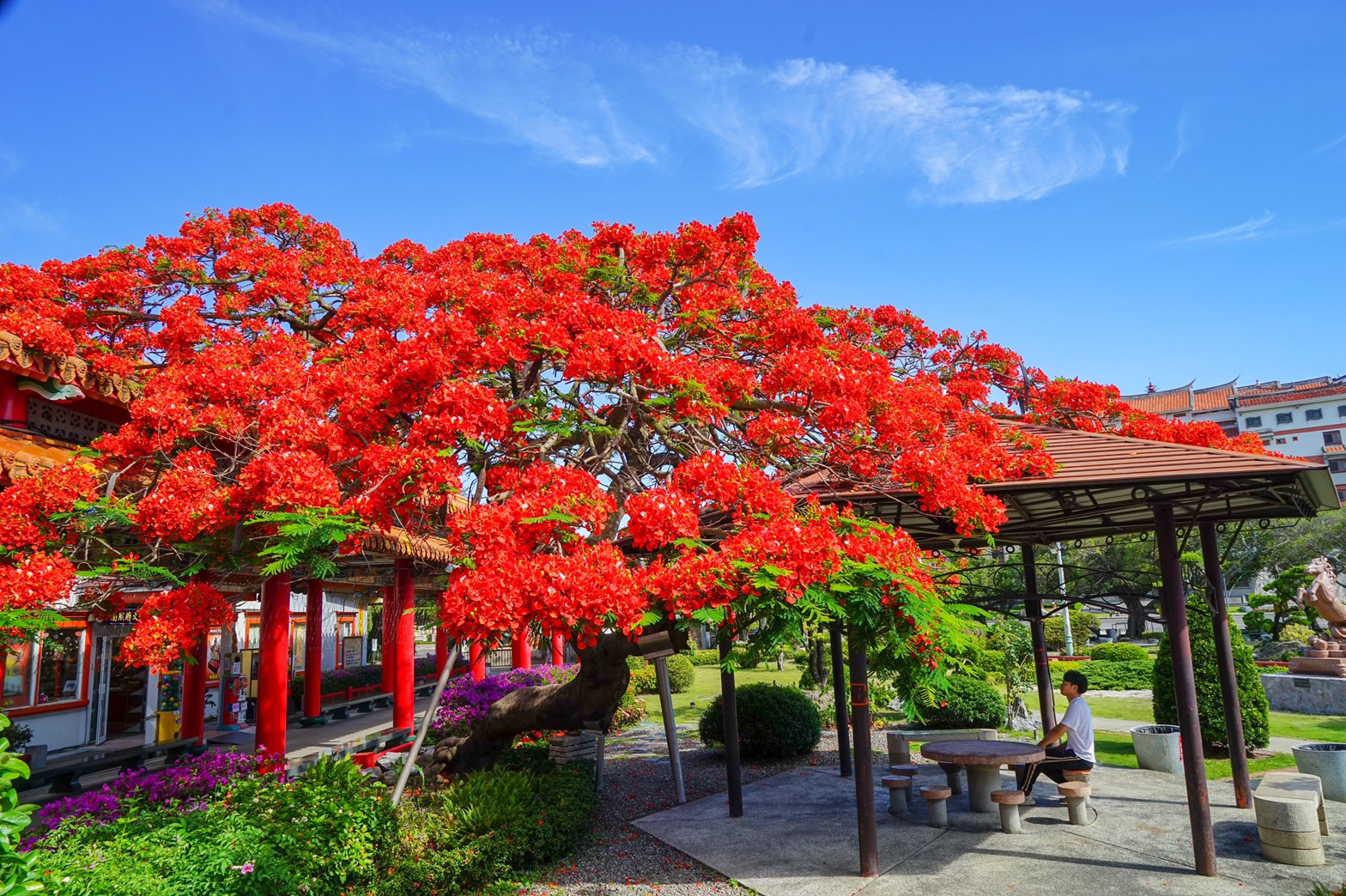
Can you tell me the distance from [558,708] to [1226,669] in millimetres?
7939

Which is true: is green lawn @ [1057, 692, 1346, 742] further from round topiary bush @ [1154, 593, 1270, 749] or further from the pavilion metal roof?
the pavilion metal roof

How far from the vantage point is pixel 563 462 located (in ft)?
29.5

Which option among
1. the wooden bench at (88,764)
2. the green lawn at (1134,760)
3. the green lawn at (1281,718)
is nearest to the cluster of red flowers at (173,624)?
the wooden bench at (88,764)

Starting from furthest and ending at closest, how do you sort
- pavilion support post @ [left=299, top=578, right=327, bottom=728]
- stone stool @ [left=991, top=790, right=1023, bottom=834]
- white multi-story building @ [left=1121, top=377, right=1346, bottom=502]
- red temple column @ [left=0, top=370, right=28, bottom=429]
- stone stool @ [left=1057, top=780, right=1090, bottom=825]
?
white multi-story building @ [left=1121, top=377, right=1346, bottom=502]
pavilion support post @ [left=299, top=578, right=327, bottom=728]
red temple column @ [left=0, top=370, right=28, bottom=429]
stone stool @ [left=1057, top=780, right=1090, bottom=825]
stone stool @ [left=991, top=790, right=1023, bottom=834]

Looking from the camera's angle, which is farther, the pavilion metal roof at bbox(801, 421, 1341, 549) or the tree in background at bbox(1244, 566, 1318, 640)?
the tree in background at bbox(1244, 566, 1318, 640)

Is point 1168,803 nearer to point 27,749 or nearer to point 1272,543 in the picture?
point 27,749

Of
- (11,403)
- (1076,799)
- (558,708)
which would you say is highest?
(11,403)

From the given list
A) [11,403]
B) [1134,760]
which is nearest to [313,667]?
[11,403]

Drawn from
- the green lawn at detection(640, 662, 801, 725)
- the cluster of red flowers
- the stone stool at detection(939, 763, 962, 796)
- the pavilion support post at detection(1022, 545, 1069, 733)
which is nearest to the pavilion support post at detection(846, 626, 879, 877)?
the stone stool at detection(939, 763, 962, 796)

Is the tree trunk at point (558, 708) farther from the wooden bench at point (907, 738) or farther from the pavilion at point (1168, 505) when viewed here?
the wooden bench at point (907, 738)

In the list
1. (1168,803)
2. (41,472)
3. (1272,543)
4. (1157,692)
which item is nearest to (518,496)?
(41,472)

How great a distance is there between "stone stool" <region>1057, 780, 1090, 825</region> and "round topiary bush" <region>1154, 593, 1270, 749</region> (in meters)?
3.73

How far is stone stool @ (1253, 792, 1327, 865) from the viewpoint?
22.0 feet

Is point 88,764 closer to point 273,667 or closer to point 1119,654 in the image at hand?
point 273,667
